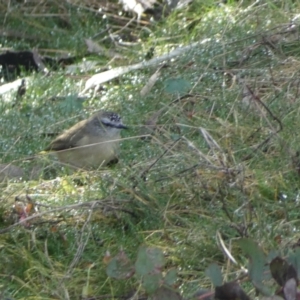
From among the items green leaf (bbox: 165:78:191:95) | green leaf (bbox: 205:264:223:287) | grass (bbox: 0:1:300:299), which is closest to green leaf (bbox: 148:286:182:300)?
green leaf (bbox: 205:264:223:287)

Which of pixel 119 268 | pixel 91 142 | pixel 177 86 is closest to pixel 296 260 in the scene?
pixel 119 268

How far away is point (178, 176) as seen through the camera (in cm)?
533

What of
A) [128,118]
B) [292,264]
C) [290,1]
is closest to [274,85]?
[128,118]

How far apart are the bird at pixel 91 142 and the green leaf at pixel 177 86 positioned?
457mm

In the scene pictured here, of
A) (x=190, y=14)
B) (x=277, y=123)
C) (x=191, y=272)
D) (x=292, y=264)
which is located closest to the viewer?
(x=292, y=264)

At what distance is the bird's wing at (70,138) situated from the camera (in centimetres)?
683

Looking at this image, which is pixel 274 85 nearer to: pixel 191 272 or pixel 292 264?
pixel 191 272

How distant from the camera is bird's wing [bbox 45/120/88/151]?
683cm

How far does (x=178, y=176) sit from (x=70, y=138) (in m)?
1.75

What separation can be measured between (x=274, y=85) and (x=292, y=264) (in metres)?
3.68

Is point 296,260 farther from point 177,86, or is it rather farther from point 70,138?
point 177,86

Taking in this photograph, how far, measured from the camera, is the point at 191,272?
15.1 ft

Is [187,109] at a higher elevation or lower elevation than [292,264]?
lower

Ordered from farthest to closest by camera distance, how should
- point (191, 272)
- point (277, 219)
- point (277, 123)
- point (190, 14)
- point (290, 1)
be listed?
point (190, 14) → point (290, 1) → point (277, 123) → point (277, 219) → point (191, 272)
